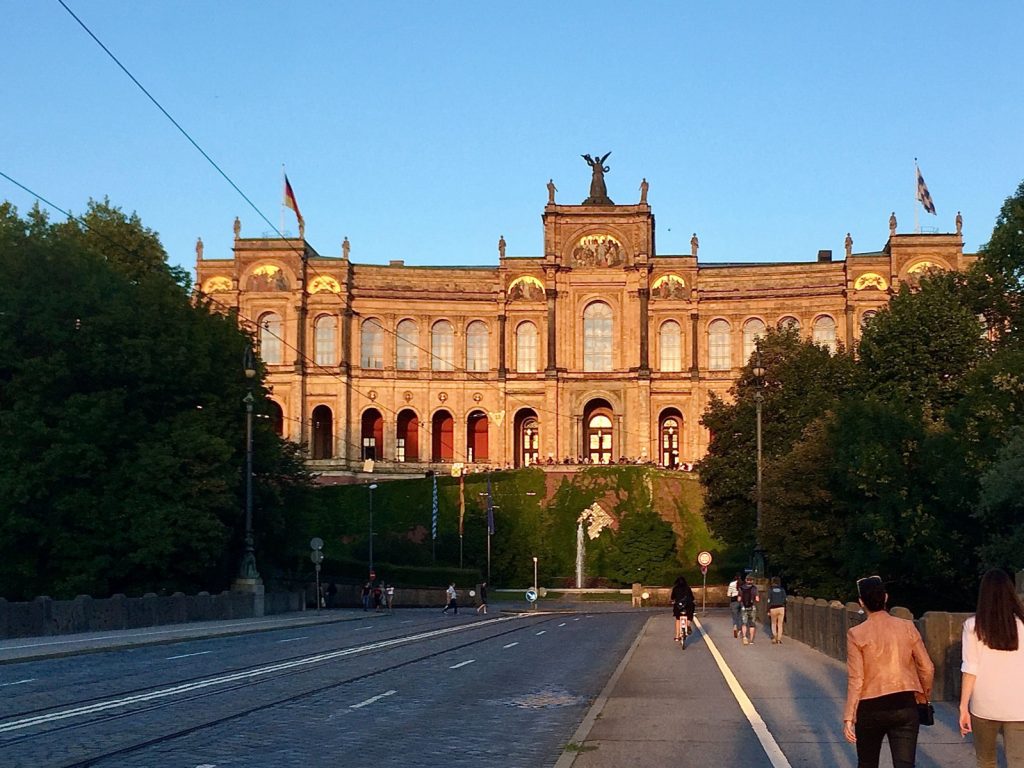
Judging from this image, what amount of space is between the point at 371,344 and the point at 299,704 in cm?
9390

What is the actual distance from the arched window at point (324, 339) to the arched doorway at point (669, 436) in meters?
27.8

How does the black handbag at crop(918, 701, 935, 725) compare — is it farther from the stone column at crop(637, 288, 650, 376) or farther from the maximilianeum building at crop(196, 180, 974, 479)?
the stone column at crop(637, 288, 650, 376)

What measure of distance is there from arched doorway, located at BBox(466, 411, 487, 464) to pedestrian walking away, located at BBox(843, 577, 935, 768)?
103220 mm

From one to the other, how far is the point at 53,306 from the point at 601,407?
224 ft

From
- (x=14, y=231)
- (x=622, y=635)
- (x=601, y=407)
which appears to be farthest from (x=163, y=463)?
(x=601, y=407)

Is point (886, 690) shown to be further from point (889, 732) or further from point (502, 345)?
point (502, 345)

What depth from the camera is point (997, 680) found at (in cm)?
841

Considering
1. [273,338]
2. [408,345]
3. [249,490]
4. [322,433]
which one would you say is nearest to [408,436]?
[322,433]

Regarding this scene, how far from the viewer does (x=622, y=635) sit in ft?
134

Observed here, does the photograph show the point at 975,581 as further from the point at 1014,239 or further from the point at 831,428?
the point at 1014,239

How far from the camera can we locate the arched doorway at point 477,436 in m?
113

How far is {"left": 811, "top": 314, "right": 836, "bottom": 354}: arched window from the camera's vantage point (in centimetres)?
10838

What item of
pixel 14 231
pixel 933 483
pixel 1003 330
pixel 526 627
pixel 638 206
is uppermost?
pixel 638 206

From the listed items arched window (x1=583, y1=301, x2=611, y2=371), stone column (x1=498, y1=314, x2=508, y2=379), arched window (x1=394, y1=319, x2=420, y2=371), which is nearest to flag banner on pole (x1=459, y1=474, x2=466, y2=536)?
stone column (x1=498, y1=314, x2=508, y2=379)
